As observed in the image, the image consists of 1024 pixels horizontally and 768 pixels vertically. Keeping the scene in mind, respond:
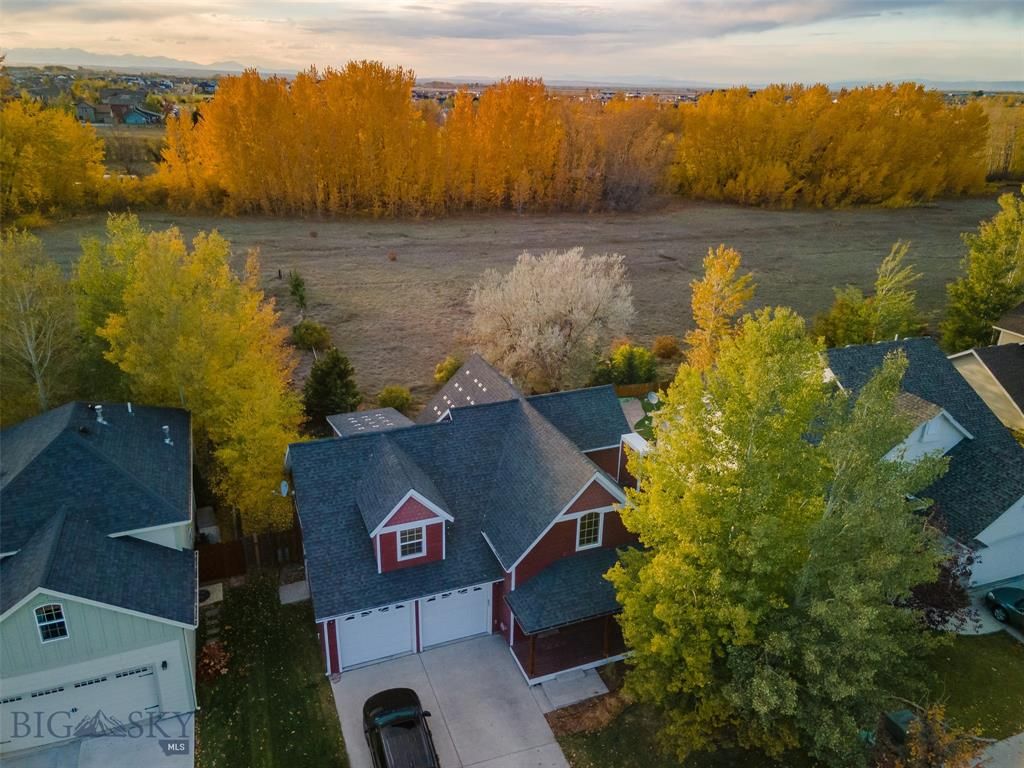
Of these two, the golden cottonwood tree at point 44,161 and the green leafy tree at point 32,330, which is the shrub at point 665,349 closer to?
the green leafy tree at point 32,330

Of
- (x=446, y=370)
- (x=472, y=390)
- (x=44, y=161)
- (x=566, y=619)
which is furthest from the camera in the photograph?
(x=44, y=161)

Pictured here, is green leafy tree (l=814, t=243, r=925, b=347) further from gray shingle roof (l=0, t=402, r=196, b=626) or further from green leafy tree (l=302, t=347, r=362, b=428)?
gray shingle roof (l=0, t=402, r=196, b=626)

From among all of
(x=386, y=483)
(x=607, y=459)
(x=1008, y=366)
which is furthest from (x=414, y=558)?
(x=1008, y=366)

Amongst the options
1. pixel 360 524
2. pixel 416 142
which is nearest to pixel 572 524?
pixel 360 524

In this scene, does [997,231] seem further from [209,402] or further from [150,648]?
[150,648]

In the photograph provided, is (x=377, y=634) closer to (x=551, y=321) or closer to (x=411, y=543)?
(x=411, y=543)
